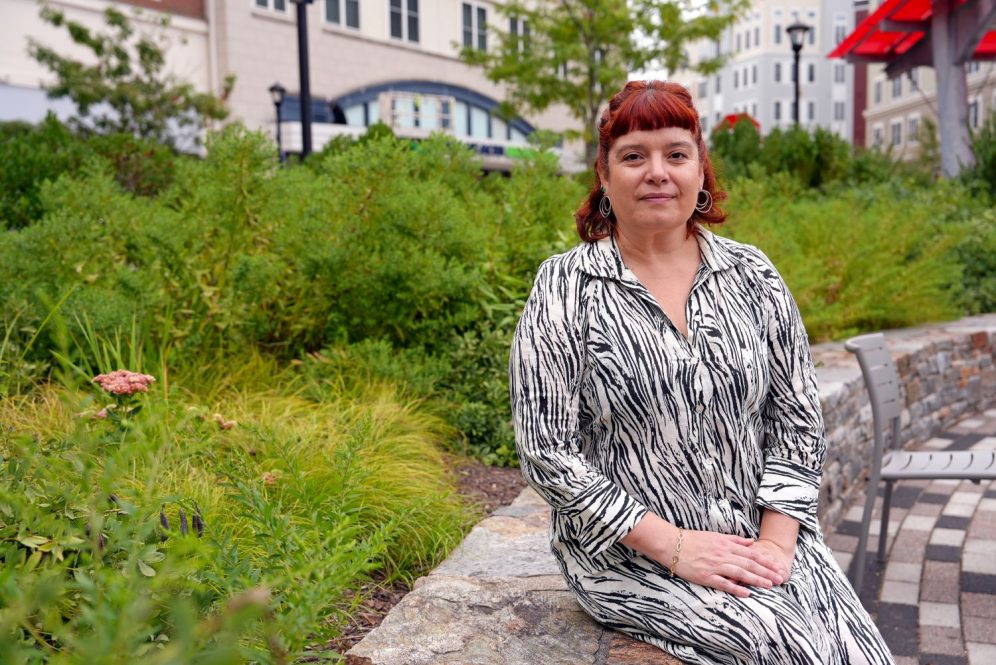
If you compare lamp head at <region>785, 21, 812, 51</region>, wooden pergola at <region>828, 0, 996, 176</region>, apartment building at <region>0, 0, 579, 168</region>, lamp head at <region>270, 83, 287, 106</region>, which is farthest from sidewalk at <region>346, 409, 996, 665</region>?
lamp head at <region>270, 83, 287, 106</region>

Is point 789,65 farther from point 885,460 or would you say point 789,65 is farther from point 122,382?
point 122,382

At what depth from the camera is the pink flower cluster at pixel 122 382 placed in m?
2.75

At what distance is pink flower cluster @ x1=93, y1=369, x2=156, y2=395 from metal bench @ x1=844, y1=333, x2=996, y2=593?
9.12ft

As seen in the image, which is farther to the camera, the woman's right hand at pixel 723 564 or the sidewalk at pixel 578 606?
the sidewalk at pixel 578 606

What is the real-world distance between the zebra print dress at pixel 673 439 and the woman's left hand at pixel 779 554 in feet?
0.10

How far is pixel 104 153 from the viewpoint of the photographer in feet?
25.3

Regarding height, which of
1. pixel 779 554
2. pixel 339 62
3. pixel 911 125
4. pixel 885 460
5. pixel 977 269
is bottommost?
pixel 885 460

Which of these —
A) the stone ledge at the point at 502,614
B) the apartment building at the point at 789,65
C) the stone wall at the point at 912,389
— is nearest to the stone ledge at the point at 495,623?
the stone ledge at the point at 502,614

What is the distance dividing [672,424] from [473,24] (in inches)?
1424

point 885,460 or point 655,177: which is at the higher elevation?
point 655,177

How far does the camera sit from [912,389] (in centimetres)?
637

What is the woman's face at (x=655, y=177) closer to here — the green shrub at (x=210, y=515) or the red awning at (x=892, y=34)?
the green shrub at (x=210, y=515)

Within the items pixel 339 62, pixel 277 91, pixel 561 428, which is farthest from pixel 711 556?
pixel 339 62

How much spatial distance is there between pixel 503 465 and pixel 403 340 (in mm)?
942
